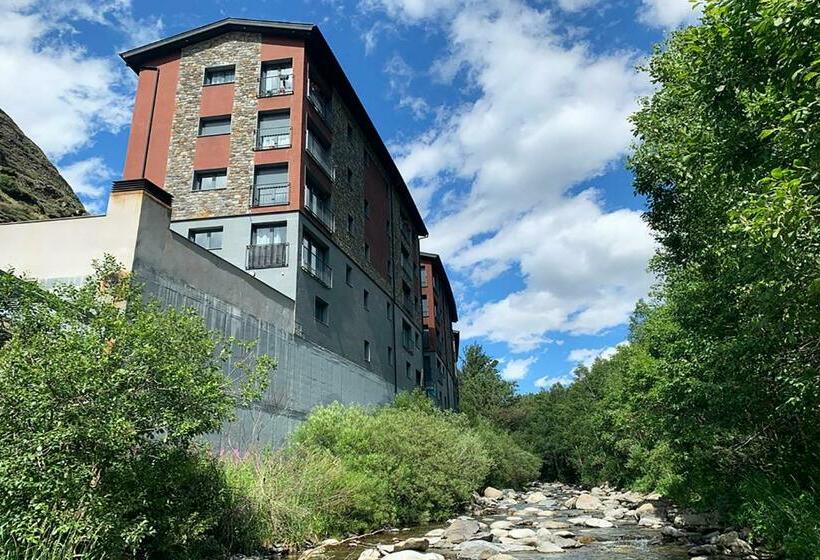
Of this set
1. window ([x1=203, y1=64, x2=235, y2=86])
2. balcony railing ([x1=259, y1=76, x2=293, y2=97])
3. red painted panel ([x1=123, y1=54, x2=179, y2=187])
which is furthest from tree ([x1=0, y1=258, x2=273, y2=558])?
window ([x1=203, y1=64, x2=235, y2=86])

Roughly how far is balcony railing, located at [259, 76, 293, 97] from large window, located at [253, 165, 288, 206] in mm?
4098

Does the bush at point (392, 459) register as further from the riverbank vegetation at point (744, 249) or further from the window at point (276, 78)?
the window at point (276, 78)

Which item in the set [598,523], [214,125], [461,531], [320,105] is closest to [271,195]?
[214,125]

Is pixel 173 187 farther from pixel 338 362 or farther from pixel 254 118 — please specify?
pixel 338 362

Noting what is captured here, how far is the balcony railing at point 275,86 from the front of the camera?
26.6 meters

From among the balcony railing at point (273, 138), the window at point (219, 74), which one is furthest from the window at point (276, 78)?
the balcony railing at point (273, 138)

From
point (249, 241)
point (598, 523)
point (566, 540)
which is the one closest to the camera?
point (566, 540)

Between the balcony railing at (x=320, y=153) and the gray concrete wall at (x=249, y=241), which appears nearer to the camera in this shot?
the gray concrete wall at (x=249, y=241)

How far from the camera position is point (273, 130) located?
85.6 ft

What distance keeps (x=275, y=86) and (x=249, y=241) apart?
8.41 m

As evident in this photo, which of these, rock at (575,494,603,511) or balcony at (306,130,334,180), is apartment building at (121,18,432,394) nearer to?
balcony at (306,130,334,180)

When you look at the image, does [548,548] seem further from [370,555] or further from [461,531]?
[370,555]

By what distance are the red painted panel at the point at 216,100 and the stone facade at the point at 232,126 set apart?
22 centimetres

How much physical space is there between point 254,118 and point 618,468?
3252 centimetres
